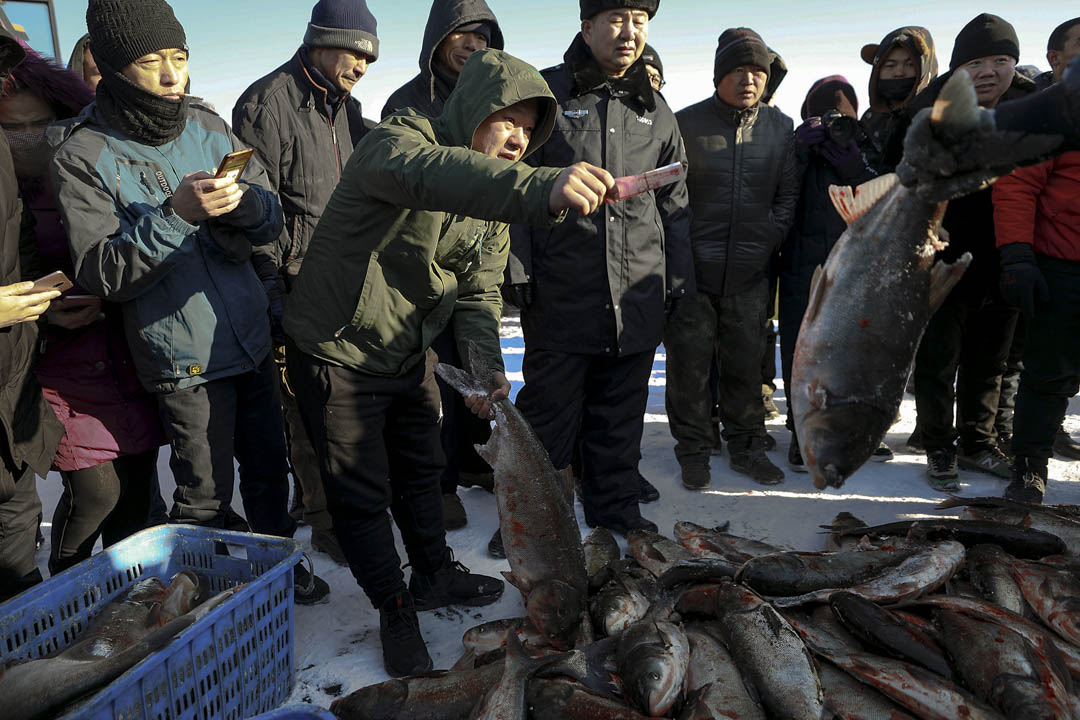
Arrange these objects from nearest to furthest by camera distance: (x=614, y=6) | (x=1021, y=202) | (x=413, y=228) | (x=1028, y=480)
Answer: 1. (x=413, y=228)
2. (x=614, y=6)
3. (x=1021, y=202)
4. (x=1028, y=480)

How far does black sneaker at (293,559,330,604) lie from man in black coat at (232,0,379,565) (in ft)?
1.04

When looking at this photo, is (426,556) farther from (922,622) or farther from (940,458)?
(940,458)

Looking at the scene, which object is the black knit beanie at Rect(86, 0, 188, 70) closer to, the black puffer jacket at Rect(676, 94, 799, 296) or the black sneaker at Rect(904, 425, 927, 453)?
the black puffer jacket at Rect(676, 94, 799, 296)

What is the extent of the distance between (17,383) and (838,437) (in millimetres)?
2972

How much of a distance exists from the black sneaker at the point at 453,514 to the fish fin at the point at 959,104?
331cm

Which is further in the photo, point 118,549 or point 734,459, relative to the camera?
point 734,459

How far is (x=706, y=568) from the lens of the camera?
2.98m

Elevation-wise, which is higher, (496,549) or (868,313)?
(868,313)

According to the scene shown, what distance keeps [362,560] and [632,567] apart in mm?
1233

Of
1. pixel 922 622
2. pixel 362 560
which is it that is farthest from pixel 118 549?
pixel 922 622

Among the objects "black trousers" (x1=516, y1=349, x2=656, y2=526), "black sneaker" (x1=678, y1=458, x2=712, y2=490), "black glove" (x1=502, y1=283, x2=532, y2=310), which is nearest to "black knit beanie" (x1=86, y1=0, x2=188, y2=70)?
"black glove" (x1=502, y1=283, x2=532, y2=310)

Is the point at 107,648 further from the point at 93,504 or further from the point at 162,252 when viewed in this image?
the point at 162,252

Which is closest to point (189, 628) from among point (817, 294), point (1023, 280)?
point (817, 294)

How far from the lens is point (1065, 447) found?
523 centimetres
